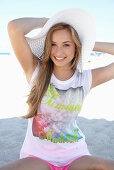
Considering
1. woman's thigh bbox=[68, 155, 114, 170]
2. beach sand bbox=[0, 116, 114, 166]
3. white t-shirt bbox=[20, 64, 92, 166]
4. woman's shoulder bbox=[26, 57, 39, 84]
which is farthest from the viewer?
beach sand bbox=[0, 116, 114, 166]

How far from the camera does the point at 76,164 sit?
5.64 ft

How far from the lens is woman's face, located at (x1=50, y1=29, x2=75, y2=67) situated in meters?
1.86

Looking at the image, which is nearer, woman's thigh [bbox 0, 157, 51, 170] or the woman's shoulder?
woman's thigh [bbox 0, 157, 51, 170]

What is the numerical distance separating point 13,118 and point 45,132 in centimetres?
209

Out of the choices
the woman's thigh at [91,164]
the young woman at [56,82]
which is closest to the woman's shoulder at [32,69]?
the young woman at [56,82]

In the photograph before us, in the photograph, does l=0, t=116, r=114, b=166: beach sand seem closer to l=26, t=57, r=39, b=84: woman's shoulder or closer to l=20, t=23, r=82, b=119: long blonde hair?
l=20, t=23, r=82, b=119: long blonde hair

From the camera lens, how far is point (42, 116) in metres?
1.85

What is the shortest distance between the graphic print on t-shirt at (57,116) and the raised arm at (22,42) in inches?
9.7

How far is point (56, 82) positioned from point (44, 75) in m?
0.12

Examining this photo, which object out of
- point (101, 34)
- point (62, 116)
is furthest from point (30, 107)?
point (101, 34)

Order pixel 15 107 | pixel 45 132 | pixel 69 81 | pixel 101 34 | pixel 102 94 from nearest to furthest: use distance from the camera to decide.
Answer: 1. pixel 45 132
2. pixel 69 81
3. pixel 15 107
4. pixel 102 94
5. pixel 101 34

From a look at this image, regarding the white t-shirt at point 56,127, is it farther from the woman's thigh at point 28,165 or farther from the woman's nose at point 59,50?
the woman's nose at point 59,50

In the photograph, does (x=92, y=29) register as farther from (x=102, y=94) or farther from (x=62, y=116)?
(x=102, y=94)

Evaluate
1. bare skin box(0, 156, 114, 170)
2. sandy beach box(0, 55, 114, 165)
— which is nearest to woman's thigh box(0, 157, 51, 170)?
bare skin box(0, 156, 114, 170)
